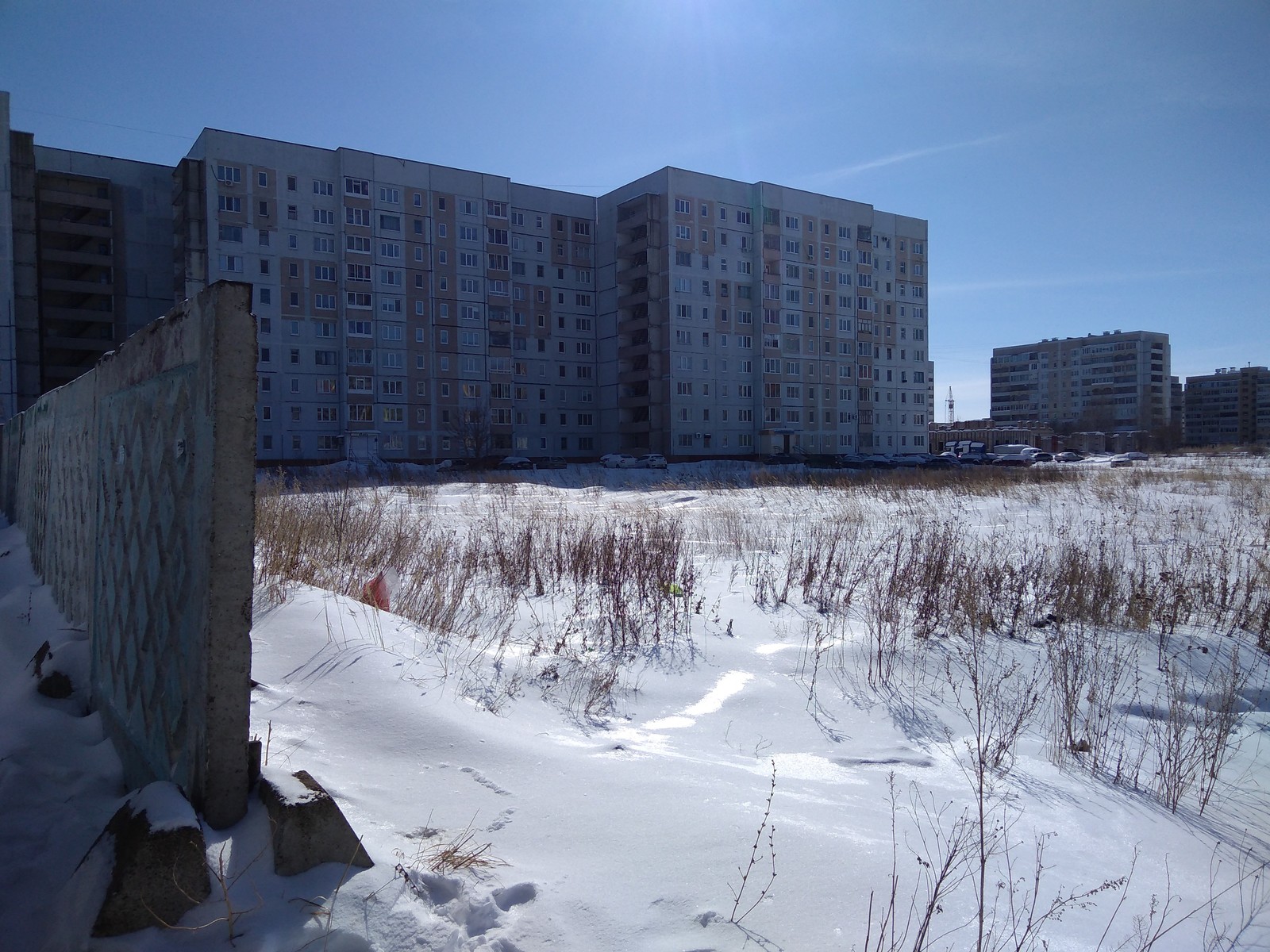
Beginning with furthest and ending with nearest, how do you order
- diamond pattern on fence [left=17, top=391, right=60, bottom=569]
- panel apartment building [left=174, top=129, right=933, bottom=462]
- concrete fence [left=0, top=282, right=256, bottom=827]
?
panel apartment building [left=174, top=129, right=933, bottom=462], diamond pattern on fence [left=17, top=391, right=60, bottom=569], concrete fence [left=0, top=282, right=256, bottom=827]

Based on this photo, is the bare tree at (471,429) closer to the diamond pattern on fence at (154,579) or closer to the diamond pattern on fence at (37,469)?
the diamond pattern on fence at (37,469)

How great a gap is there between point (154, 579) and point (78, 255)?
6610 cm

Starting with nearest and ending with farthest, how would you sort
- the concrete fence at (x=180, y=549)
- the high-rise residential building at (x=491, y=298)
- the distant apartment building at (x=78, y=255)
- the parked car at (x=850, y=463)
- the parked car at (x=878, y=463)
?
the concrete fence at (x=180, y=549), the distant apartment building at (x=78, y=255), the parked car at (x=878, y=463), the high-rise residential building at (x=491, y=298), the parked car at (x=850, y=463)

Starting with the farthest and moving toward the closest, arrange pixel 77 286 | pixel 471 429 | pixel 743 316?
pixel 743 316, pixel 471 429, pixel 77 286

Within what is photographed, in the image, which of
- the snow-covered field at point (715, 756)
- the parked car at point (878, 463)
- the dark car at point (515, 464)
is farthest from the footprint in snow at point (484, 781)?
the parked car at point (878, 463)

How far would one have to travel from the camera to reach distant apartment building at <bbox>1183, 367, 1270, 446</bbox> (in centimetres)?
14809

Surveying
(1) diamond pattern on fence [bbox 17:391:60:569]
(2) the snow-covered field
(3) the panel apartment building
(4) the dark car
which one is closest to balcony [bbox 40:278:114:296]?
(3) the panel apartment building

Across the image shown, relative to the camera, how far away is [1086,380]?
502 feet

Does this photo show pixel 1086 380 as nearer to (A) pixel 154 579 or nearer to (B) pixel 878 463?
(B) pixel 878 463

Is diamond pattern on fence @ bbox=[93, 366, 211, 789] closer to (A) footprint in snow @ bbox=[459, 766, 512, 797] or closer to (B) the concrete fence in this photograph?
(B) the concrete fence

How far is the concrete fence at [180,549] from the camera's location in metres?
2.47

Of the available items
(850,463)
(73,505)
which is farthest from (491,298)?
(73,505)

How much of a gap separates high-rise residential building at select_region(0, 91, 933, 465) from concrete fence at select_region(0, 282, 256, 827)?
53788 millimetres

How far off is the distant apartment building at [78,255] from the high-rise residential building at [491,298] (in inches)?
6.2
